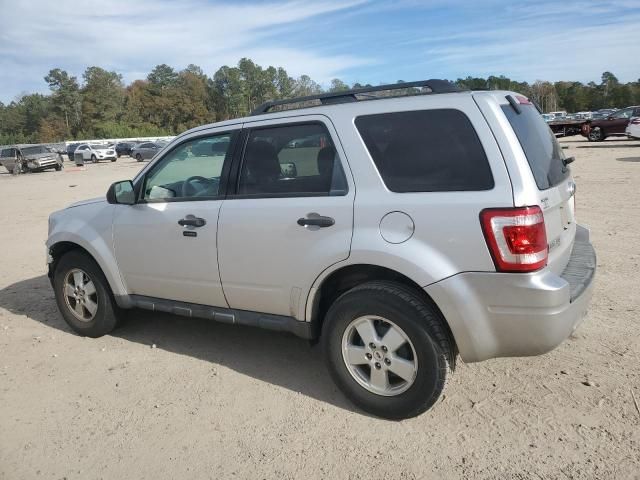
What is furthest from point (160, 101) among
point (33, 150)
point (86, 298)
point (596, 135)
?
point (86, 298)

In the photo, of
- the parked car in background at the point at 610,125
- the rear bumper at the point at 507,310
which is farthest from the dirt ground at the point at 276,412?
the parked car in background at the point at 610,125

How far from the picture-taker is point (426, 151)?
3.06 metres

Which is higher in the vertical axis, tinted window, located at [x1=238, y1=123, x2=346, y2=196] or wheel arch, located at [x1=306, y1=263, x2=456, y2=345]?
tinted window, located at [x1=238, y1=123, x2=346, y2=196]

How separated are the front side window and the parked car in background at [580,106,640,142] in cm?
2470

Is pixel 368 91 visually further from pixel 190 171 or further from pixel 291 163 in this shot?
pixel 190 171

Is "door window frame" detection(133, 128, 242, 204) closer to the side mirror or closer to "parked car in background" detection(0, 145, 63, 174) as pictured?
the side mirror

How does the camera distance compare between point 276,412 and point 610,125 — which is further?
point 610,125

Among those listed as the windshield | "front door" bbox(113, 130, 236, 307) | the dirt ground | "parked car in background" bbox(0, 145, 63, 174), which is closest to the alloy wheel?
the dirt ground

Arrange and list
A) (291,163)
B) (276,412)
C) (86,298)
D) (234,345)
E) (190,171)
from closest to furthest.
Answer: (276,412)
(291,163)
(190,171)
(234,345)
(86,298)

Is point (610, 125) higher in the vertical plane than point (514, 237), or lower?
lower

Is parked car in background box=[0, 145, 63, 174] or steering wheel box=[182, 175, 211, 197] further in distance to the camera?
parked car in background box=[0, 145, 63, 174]

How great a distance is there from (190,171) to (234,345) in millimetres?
1504

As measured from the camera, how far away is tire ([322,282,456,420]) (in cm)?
302

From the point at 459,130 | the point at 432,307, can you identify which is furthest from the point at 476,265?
the point at 459,130
